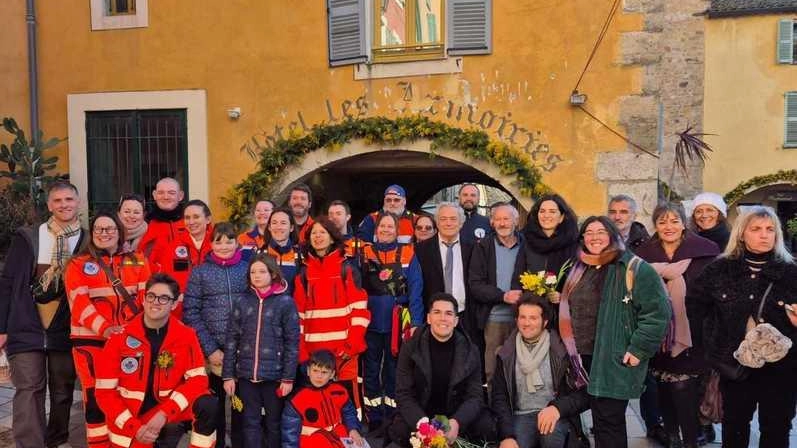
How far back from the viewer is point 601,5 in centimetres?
605

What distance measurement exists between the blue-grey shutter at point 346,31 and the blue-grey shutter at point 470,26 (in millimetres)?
946

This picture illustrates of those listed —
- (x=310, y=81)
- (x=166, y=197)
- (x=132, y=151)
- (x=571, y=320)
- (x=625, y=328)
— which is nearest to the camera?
(x=625, y=328)

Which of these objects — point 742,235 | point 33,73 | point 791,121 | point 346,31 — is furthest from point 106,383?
point 791,121

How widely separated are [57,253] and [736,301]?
389 centimetres

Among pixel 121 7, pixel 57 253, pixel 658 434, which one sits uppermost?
pixel 121 7

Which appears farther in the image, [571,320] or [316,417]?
[316,417]

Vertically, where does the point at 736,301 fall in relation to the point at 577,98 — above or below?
below

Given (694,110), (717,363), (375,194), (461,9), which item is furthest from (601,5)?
(694,110)

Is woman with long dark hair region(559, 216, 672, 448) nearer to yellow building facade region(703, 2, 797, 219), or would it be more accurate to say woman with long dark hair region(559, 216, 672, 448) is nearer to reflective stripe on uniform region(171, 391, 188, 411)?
reflective stripe on uniform region(171, 391, 188, 411)

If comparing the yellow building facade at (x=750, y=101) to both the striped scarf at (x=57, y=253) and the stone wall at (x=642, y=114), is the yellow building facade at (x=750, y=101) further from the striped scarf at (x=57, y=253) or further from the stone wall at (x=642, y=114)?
the striped scarf at (x=57, y=253)

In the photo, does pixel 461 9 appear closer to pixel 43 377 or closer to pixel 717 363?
pixel 717 363

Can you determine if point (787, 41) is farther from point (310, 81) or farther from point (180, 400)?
point (180, 400)

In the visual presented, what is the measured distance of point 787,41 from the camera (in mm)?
16531

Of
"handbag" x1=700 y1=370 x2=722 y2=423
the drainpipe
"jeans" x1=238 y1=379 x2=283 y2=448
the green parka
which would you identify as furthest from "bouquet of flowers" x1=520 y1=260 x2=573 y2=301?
the drainpipe
